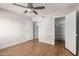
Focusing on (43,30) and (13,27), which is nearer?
(13,27)

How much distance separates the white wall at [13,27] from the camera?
1.34m

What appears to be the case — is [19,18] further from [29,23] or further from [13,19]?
[29,23]

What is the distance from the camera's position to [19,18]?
4.92 feet

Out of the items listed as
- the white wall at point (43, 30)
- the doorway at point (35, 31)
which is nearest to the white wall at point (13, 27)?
the doorway at point (35, 31)

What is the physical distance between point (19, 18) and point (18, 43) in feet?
1.68

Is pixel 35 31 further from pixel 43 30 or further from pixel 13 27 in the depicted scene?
pixel 13 27

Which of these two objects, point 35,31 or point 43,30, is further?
point 43,30

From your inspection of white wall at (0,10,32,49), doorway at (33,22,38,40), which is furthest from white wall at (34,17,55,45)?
white wall at (0,10,32,49)

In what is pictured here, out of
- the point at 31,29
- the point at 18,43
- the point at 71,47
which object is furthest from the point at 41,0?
the point at 71,47

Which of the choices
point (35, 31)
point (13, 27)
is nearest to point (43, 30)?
point (35, 31)

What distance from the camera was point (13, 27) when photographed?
1.46 meters

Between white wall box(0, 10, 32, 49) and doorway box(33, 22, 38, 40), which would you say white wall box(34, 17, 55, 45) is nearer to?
doorway box(33, 22, 38, 40)

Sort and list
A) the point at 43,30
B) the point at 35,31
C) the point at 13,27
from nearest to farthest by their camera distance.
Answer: the point at 13,27
the point at 35,31
the point at 43,30

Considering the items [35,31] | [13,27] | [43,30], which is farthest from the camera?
[43,30]
